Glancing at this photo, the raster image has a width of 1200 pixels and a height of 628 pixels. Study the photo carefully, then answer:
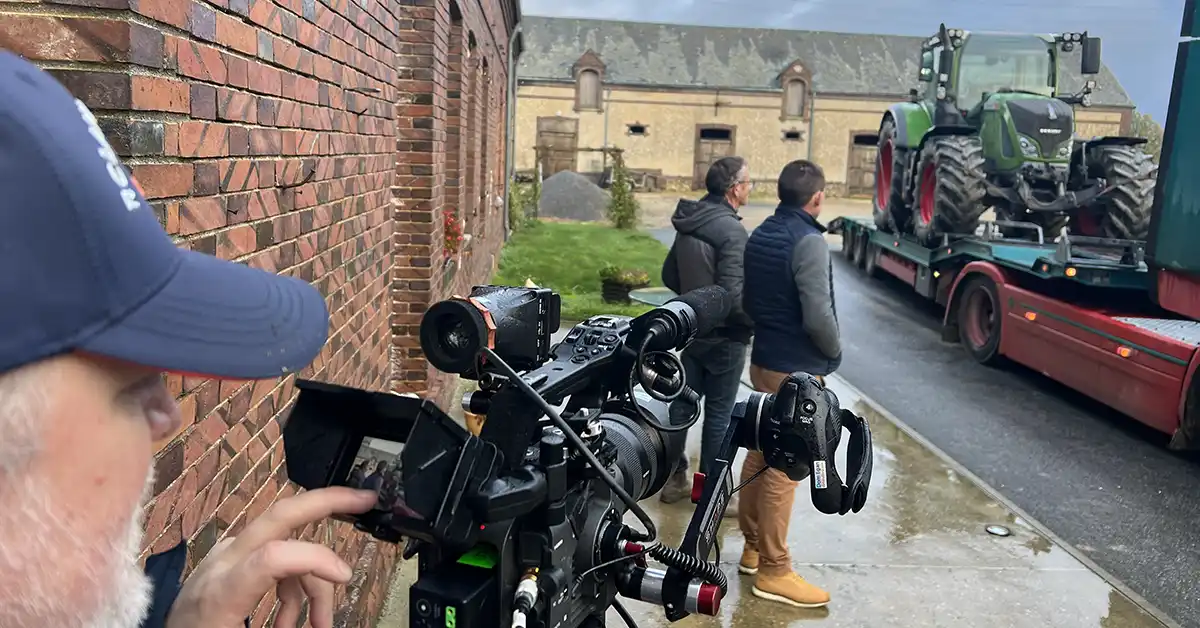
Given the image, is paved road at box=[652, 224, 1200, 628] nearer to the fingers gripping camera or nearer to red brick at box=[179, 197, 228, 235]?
the fingers gripping camera

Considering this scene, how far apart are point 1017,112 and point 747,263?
8.39 meters

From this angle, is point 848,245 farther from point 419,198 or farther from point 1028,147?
point 419,198

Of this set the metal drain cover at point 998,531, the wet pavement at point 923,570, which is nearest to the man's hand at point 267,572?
the wet pavement at point 923,570

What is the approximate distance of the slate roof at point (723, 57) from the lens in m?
38.7

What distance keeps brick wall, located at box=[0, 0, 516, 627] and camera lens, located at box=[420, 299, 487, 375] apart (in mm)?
499

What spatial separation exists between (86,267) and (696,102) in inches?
1535

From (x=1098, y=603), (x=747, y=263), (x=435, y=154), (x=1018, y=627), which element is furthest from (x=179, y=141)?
(x=1098, y=603)

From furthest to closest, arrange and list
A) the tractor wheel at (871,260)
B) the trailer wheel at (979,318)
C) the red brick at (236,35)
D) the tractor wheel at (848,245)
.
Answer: the tractor wheel at (848,245), the tractor wheel at (871,260), the trailer wheel at (979,318), the red brick at (236,35)

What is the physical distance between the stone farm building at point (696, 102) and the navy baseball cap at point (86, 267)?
36.5 m

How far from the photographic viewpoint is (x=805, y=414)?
7.57ft

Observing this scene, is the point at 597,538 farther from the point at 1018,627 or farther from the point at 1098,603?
the point at 1098,603

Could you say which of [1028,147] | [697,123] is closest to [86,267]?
[1028,147]

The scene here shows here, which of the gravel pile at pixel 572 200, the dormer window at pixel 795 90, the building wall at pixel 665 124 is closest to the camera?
the gravel pile at pixel 572 200

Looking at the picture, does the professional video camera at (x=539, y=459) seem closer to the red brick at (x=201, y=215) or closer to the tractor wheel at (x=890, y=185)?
the red brick at (x=201, y=215)
